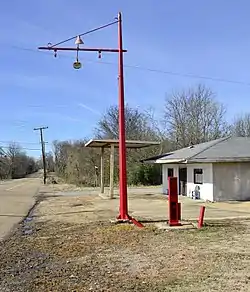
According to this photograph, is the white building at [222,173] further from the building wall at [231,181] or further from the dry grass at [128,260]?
the dry grass at [128,260]

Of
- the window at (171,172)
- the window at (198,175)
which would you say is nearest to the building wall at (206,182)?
the window at (198,175)

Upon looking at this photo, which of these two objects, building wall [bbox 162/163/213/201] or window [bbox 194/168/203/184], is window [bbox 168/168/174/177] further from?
window [bbox 194/168/203/184]

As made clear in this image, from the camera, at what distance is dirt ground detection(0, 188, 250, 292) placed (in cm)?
708

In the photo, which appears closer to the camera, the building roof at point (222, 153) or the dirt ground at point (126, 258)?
the dirt ground at point (126, 258)

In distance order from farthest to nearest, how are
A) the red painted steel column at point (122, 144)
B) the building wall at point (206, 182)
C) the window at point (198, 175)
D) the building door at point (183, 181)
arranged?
the building door at point (183, 181), the window at point (198, 175), the building wall at point (206, 182), the red painted steel column at point (122, 144)

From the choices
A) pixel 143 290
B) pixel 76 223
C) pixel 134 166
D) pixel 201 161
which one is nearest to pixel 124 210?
pixel 76 223

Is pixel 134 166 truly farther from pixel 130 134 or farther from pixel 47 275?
pixel 47 275

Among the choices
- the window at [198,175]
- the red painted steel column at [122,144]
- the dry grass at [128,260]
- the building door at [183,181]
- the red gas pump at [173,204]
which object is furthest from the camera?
the building door at [183,181]

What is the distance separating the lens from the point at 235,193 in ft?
80.8

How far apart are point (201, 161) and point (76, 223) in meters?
10.4

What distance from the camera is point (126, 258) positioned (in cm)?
925

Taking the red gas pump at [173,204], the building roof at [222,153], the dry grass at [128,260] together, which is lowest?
the dry grass at [128,260]

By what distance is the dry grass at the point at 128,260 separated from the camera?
7.06 meters

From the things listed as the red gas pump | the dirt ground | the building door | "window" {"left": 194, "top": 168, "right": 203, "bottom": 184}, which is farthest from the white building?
the red gas pump
